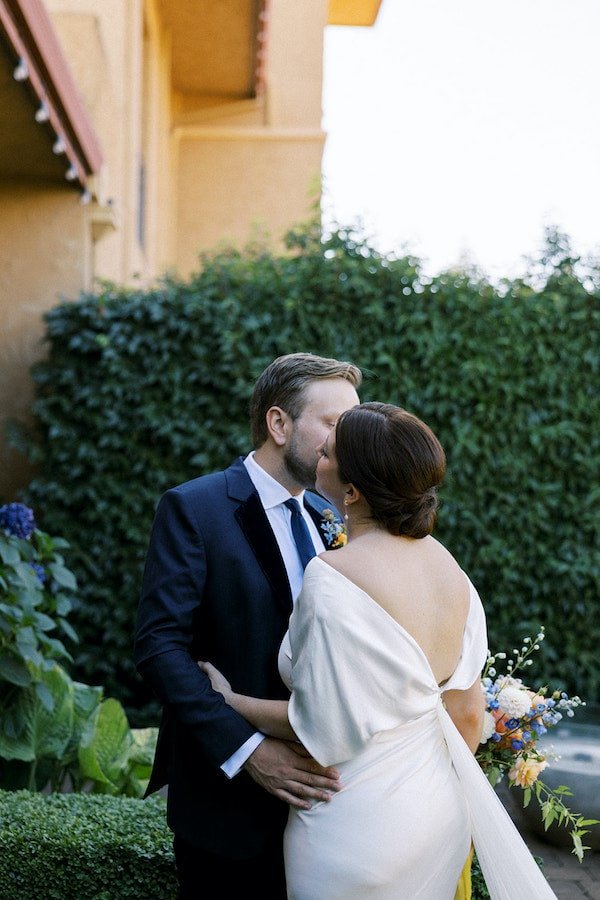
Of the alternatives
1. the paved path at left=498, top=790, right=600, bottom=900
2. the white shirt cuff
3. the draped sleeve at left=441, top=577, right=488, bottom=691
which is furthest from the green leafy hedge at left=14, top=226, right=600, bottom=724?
the white shirt cuff

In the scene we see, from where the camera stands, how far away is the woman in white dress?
1699mm

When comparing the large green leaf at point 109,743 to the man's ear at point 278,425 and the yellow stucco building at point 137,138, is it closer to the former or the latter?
the man's ear at point 278,425

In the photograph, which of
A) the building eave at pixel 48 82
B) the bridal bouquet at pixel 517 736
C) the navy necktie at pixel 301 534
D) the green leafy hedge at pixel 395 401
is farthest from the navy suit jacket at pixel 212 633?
the green leafy hedge at pixel 395 401

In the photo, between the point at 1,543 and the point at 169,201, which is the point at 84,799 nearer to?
the point at 1,543

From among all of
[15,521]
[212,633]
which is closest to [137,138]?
[15,521]

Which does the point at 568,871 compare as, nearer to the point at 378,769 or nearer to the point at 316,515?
the point at 316,515

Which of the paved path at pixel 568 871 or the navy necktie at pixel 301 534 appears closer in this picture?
the navy necktie at pixel 301 534

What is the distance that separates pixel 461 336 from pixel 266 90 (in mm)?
6976

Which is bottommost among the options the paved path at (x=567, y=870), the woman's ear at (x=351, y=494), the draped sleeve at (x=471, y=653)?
the paved path at (x=567, y=870)

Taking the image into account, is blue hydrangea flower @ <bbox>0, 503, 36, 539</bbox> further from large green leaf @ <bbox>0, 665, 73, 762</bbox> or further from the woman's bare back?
the woman's bare back

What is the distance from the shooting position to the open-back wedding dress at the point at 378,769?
169cm

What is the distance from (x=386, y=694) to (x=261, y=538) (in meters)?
0.52

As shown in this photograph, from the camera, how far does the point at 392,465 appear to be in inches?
69.6

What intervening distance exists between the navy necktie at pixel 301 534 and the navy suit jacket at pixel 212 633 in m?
0.10
